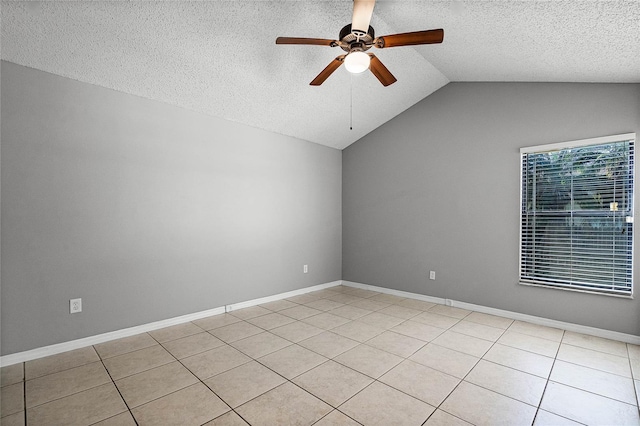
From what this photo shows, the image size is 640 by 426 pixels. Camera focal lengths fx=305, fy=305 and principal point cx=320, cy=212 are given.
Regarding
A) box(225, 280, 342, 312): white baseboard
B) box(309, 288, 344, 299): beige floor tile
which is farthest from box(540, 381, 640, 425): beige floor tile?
box(225, 280, 342, 312): white baseboard

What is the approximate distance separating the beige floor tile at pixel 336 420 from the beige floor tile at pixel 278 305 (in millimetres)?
2242

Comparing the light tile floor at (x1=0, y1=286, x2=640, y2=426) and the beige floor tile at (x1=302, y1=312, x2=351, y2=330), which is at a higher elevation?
the light tile floor at (x1=0, y1=286, x2=640, y2=426)

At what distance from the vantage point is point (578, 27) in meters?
2.26

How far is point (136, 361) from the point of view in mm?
2613

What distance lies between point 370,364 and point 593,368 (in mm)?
1820

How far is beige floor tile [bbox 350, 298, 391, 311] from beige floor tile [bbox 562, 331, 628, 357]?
6.51ft

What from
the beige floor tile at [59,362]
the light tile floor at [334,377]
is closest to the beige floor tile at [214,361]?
the light tile floor at [334,377]

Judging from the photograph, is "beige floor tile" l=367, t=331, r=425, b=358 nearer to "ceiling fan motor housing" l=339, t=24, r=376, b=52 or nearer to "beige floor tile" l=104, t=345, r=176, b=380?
"beige floor tile" l=104, t=345, r=176, b=380

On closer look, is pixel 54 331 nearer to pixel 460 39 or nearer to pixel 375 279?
pixel 375 279

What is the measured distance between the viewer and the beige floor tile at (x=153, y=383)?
209cm

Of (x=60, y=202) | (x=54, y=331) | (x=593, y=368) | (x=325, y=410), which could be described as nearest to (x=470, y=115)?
(x=593, y=368)

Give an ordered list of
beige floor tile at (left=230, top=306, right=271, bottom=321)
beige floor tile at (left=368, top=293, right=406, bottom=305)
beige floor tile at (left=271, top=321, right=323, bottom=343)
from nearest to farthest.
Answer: beige floor tile at (left=271, top=321, right=323, bottom=343) < beige floor tile at (left=230, top=306, right=271, bottom=321) < beige floor tile at (left=368, top=293, right=406, bottom=305)

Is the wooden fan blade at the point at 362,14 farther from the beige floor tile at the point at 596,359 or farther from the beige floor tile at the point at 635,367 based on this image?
the beige floor tile at the point at 635,367

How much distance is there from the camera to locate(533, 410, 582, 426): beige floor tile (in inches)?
71.8
